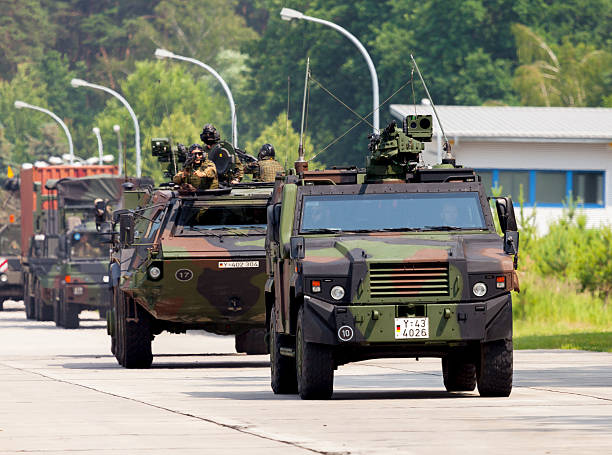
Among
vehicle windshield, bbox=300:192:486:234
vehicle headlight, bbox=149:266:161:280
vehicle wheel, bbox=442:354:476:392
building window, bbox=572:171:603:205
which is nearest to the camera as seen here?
vehicle windshield, bbox=300:192:486:234

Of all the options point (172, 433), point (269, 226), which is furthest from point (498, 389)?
point (172, 433)

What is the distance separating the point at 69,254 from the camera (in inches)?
1635

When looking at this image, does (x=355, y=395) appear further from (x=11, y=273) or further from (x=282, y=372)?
(x=11, y=273)

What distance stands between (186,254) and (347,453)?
12136 millimetres

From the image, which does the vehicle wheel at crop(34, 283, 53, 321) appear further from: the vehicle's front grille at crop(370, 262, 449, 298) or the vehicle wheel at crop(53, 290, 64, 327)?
the vehicle's front grille at crop(370, 262, 449, 298)

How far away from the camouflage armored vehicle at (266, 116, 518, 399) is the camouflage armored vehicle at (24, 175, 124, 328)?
2030cm

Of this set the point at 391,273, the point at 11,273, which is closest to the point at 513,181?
the point at 11,273

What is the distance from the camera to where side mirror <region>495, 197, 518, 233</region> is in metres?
17.6

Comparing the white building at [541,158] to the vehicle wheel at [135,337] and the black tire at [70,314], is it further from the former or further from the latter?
the vehicle wheel at [135,337]

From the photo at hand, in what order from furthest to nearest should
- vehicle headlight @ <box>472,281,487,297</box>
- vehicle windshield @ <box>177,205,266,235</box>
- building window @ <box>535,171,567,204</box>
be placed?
building window @ <box>535,171,567,204</box>
vehicle windshield @ <box>177,205,266,235</box>
vehicle headlight @ <box>472,281,487,297</box>

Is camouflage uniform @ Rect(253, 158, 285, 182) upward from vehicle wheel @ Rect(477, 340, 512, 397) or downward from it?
upward

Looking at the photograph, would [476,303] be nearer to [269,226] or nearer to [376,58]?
[269,226]

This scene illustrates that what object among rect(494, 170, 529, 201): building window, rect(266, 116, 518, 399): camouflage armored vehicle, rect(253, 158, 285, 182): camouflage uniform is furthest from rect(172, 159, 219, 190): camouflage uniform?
rect(494, 170, 529, 201): building window

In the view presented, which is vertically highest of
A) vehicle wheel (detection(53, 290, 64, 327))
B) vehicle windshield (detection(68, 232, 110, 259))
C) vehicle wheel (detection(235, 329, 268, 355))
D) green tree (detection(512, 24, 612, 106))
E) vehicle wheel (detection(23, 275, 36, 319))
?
green tree (detection(512, 24, 612, 106))
